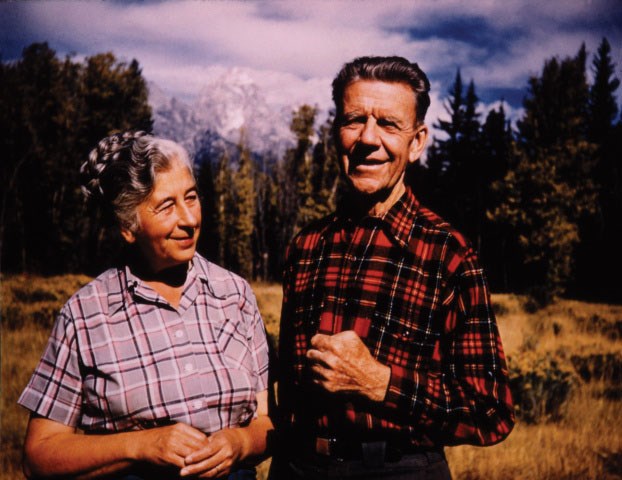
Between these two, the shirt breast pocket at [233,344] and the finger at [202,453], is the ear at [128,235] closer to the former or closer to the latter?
the shirt breast pocket at [233,344]

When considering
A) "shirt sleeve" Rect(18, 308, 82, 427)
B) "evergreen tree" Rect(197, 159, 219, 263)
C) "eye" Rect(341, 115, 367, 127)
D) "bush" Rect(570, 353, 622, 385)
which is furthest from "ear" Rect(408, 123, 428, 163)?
"evergreen tree" Rect(197, 159, 219, 263)

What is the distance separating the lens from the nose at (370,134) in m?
1.81

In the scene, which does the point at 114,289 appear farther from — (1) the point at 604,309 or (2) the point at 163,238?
(1) the point at 604,309

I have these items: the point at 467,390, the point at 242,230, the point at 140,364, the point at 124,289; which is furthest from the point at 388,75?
the point at 242,230

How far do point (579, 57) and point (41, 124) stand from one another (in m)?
29.9

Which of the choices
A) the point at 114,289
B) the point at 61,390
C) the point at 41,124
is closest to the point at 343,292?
the point at 114,289

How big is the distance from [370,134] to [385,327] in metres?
0.80

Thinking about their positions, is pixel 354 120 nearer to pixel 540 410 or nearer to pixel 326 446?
pixel 326 446

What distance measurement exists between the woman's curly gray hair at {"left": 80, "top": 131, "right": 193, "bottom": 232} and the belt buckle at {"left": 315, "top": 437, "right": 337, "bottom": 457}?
1196 millimetres

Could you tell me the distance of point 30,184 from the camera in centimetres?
2703

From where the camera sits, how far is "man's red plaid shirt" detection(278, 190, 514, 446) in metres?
1.58

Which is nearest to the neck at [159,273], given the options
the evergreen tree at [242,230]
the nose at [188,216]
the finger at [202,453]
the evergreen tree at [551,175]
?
the nose at [188,216]

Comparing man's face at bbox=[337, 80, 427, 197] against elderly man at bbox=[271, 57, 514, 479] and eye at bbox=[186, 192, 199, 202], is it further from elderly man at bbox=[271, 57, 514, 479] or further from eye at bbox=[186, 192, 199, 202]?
eye at bbox=[186, 192, 199, 202]

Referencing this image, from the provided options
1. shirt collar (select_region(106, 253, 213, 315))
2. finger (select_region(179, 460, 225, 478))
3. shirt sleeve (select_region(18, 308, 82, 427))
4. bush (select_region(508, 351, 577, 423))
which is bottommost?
bush (select_region(508, 351, 577, 423))
